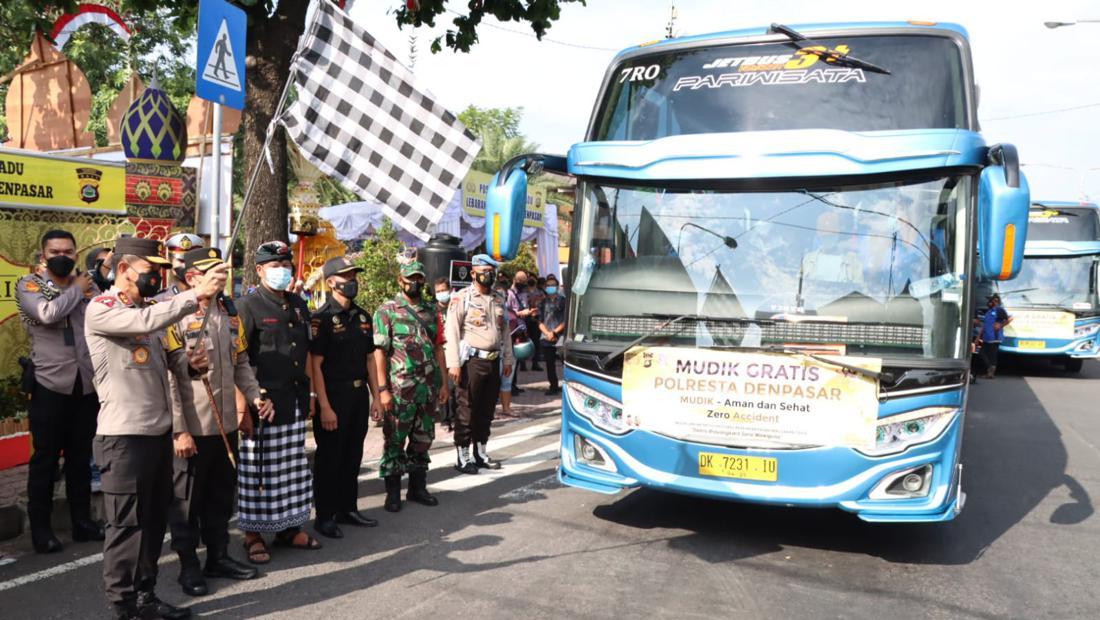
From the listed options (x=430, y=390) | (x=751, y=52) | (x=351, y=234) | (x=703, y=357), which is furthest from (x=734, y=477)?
(x=351, y=234)

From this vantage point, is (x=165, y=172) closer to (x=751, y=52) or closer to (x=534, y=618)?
(x=751, y=52)

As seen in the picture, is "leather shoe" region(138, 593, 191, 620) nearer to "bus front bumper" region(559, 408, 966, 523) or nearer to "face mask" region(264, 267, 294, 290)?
"face mask" region(264, 267, 294, 290)

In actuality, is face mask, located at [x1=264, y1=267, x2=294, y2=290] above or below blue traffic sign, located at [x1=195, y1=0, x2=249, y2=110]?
below

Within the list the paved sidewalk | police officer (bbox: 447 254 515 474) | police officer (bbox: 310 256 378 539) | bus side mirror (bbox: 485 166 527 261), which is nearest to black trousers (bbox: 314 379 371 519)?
police officer (bbox: 310 256 378 539)

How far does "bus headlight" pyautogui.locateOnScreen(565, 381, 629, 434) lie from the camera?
222 inches

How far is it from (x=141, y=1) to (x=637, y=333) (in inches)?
252

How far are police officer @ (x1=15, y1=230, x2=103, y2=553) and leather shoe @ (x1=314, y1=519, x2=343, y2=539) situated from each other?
4.36ft

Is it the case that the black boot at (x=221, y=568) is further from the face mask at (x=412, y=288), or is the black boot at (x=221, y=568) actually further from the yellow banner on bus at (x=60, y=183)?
the yellow banner on bus at (x=60, y=183)

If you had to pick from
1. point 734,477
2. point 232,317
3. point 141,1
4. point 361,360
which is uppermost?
point 141,1

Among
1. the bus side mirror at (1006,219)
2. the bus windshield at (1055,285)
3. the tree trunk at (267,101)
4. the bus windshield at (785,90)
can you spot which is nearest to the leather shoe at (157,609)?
the bus windshield at (785,90)

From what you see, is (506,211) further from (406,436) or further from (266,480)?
(266,480)

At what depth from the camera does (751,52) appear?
6043 millimetres

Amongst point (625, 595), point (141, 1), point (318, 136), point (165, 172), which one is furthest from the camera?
point (165, 172)

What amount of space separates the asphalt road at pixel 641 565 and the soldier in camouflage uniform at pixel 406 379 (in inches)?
13.9
